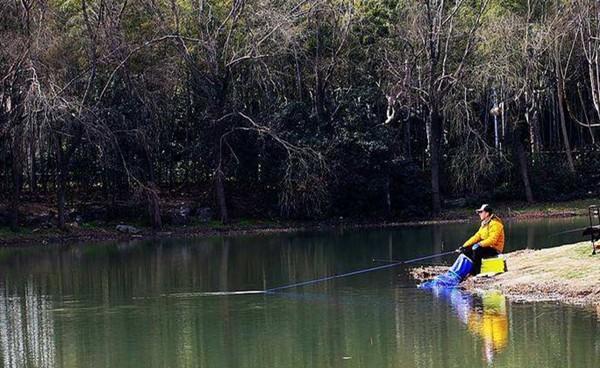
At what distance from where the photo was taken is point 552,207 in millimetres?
41469

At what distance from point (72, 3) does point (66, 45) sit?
104 inches

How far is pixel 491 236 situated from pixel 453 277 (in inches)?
42.9

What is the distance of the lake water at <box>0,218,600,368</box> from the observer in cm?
1229

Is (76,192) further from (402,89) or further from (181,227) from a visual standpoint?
(402,89)

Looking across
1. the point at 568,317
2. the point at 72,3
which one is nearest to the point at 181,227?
the point at 72,3

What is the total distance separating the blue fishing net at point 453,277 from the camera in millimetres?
17891

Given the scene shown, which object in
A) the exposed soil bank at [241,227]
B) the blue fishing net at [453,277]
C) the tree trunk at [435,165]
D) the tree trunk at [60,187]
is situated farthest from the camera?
the tree trunk at [435,165]

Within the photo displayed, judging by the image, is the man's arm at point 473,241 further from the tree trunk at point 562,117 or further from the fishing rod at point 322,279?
the tree trunk at point 562,117

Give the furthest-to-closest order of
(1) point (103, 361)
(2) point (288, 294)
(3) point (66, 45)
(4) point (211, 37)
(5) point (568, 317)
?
(4) point (211, 37), (3) point (66, 45), (2) point (288, 294), (5) point (568, 317), (1) point (103, 361)

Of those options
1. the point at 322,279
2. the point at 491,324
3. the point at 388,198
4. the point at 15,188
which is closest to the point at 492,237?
the point at 322,279

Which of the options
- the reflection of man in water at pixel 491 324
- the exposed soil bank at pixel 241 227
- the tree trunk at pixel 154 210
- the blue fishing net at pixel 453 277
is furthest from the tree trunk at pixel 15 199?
the reflection of man in water at pixel 491 324

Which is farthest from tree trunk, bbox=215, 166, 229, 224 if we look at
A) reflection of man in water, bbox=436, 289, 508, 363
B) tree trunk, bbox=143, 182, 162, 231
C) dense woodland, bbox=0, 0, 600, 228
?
reflection of man in water, bbox=436, 289, 508, 363

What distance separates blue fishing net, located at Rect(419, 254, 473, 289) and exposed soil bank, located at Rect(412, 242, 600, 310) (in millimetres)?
149

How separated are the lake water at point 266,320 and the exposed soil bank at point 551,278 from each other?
0.50 m
